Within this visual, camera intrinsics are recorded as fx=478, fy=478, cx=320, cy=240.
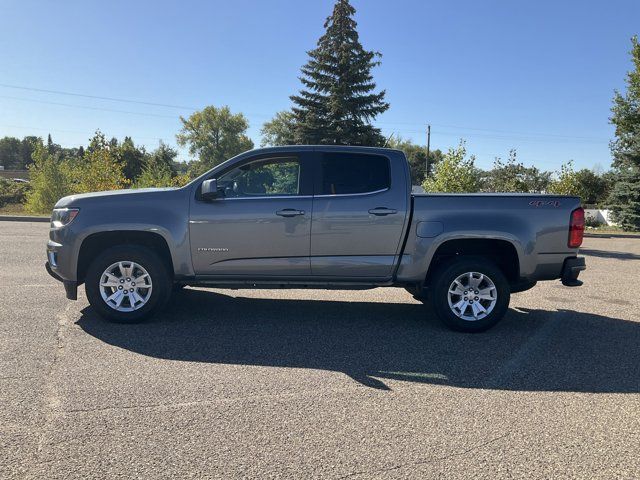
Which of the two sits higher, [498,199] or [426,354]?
[498,199]

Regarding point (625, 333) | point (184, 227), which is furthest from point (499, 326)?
point (184, 227)

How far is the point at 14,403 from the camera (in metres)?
3.30

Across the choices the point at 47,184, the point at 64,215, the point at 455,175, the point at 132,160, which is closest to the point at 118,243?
the point at 64,215

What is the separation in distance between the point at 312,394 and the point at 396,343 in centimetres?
149


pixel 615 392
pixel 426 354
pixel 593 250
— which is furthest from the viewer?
pixel 593 250

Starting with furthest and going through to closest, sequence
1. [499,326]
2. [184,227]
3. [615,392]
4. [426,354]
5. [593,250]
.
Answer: [593,250]
[499,326]
[184,227]
[426,354]
[615,392]

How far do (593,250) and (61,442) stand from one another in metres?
15.4

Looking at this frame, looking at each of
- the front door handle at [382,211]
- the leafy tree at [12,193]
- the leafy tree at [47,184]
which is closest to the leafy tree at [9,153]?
the leafy tree at [12,193]

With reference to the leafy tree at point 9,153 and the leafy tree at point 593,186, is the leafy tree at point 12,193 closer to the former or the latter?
the leafy tree at point 593,186

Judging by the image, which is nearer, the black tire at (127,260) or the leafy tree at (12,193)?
the black tire at (127,260)

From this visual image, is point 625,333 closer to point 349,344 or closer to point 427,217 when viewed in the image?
point 427,217

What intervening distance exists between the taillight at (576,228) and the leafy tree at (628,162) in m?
27.5

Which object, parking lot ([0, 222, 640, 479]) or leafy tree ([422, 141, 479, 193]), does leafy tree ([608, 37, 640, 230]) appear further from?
parking lot ([0, 222, 640, 479])

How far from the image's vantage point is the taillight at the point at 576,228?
515 cm
